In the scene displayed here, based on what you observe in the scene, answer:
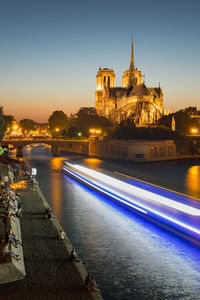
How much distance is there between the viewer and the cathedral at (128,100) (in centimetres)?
13462

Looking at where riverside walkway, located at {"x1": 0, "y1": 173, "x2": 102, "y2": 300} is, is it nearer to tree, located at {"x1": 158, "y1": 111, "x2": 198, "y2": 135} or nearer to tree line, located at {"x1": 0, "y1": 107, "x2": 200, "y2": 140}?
tree line, located at {"x1": 0, "y1": 107, "x2": 200, "y2": 140}

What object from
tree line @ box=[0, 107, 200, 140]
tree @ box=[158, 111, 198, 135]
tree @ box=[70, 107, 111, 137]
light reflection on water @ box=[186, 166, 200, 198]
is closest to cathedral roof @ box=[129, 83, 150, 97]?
tree line @ box=[0, 107, 200, 140]

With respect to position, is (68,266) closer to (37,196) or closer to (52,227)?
(52,227)

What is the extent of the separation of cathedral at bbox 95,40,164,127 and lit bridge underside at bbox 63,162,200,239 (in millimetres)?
92938

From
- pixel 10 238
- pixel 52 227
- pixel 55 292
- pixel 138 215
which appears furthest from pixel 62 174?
pixel 55 292

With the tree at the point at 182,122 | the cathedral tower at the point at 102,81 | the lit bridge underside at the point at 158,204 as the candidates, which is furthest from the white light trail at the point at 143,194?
the cathedral tower at the point at 102,81

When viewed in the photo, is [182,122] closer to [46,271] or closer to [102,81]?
[102,81]

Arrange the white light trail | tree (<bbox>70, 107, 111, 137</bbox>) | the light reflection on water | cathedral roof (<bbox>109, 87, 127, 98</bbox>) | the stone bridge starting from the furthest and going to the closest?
cathedral roof (<bbox>109, 87, 127, 98</bbox>) < tree (<bbox>70, 107, 111, 137</bbox>) < the stone bridge < the light reflection on water < the white light trail

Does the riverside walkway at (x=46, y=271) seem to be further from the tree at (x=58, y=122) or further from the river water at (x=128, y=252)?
the tree at (x=58, y=122)

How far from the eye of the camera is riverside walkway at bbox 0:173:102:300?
12.7 metres

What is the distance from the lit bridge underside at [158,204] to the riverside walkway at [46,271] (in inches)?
345

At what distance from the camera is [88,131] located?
134250mm

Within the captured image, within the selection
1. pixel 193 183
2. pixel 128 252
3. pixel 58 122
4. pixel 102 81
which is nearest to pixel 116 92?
pixel 102 81

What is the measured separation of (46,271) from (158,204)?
49.7 ft
